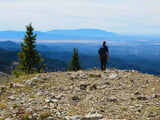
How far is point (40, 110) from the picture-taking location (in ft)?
18.8

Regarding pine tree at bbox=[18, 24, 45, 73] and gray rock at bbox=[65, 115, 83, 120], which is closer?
gray rock at bbox=[65, 115, 83, 120]

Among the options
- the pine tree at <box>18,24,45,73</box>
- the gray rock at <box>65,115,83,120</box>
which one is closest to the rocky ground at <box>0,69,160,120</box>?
the gray rock at <box>65,115,83,120</box>

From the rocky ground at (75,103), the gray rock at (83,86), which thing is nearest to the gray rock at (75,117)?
the rocky ground at (75,103)

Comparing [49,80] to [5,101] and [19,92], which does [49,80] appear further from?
[5,101]

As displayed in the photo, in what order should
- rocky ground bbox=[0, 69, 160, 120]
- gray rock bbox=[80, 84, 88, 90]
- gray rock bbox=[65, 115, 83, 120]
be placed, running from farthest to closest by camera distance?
gray rock bbox=[80, 84, 88, 90]
rocky ground bbox=[0, 69, 160, 120]
gray rock bbox=[65, 115, 83, 120]

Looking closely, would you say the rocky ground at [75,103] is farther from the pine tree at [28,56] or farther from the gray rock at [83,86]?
the pine tree at [28,56]

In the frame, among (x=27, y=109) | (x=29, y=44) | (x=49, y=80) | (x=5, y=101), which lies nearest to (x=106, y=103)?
(x=27, y=109)

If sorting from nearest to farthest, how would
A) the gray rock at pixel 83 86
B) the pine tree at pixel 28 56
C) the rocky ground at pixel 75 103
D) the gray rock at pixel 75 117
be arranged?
the gray rock at pixel 75 117, the rocky ground at pixel 75 103, the gray rock at pixel 83 86, the pine tree at pixel 28 56

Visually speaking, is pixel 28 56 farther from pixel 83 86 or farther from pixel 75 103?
pixel 75 103

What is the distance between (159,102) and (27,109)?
203 inches

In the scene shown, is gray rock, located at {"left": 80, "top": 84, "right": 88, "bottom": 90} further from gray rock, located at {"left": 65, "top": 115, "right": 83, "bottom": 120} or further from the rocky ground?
gray rock, located at {"left": 65, "top": 115, "right": 83, "bottom": 120}

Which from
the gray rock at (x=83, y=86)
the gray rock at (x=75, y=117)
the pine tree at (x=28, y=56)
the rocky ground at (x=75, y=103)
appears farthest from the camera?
the pine tree at (x=28, y=56)

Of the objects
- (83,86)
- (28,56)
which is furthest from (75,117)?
(28,56)

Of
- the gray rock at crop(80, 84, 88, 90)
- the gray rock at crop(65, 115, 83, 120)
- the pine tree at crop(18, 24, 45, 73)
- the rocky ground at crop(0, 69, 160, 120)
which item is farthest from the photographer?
the pine tree at crop(18, 24, 45, 73)
